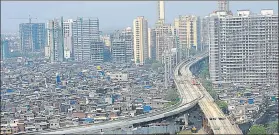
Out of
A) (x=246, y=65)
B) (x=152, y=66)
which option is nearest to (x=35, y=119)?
(x=246, y=65)

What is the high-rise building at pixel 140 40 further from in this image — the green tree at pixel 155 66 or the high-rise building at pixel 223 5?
the high-rise building at pixel 223 5

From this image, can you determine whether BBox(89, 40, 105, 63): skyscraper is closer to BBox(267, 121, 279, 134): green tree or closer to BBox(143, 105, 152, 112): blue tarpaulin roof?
BBox(143, 105, 152, 112): blue tarpaulin roof

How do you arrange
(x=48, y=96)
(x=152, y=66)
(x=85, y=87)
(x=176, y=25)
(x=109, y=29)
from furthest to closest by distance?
(x=109, y=29) → (x=176, y=25) → (x=152, y=66) → (x=85, y=87) → (x=48, y=96)

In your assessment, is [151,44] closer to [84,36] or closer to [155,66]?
[155,66]

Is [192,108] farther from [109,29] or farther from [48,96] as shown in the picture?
[109,29]

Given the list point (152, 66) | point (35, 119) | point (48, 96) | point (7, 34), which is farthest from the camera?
point (7, 34)

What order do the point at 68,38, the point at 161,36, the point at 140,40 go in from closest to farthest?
1. the point at 161,36
2. the point at 140,40
3. the point at 68,38

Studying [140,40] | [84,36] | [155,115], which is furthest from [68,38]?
[155,115]
